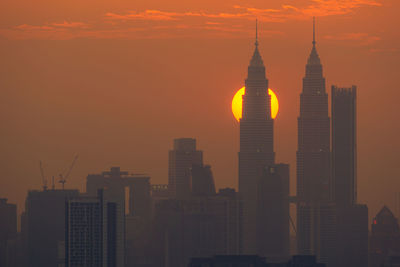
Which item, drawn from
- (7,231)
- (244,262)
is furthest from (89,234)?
(7,231)

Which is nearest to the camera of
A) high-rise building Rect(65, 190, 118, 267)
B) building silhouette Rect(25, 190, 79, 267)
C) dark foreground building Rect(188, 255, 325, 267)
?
dark foreground building Rect(188, 255, 325, 267)

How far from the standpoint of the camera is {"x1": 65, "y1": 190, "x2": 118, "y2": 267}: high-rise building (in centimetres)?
15750

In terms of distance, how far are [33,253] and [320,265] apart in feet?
140

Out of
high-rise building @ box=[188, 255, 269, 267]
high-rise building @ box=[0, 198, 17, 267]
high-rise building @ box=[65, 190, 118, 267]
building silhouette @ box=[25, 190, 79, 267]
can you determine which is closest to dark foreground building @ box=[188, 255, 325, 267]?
high-rise building @ box=[188, 255, 269, 267]

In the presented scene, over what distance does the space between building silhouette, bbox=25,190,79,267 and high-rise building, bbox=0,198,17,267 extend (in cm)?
248

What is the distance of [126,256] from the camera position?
560 feet

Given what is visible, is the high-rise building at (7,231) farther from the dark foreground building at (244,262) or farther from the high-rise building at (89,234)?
the dark foreground building at (244,262)

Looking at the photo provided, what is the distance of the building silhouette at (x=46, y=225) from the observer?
18112 cm

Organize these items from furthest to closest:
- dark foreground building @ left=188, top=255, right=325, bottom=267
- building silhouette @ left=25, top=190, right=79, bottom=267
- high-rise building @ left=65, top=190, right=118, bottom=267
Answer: building silhouette @ left=25, top=190, right=79, bottom=267 → high-rise building @ left=65, top=190, right=118, bottom=267 → dark foreground building @ left=188, top=255, right=325, bottom=267

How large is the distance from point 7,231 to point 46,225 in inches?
461

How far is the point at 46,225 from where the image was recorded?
187 metres

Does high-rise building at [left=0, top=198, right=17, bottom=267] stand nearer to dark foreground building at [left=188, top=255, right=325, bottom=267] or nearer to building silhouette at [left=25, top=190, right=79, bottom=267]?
building silhouette at [left=25, top=190, right=79, bottom=267]

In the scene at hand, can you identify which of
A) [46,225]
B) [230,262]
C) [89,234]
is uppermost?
[46,225]

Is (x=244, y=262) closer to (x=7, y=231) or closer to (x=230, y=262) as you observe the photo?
(x=230, y=262)
